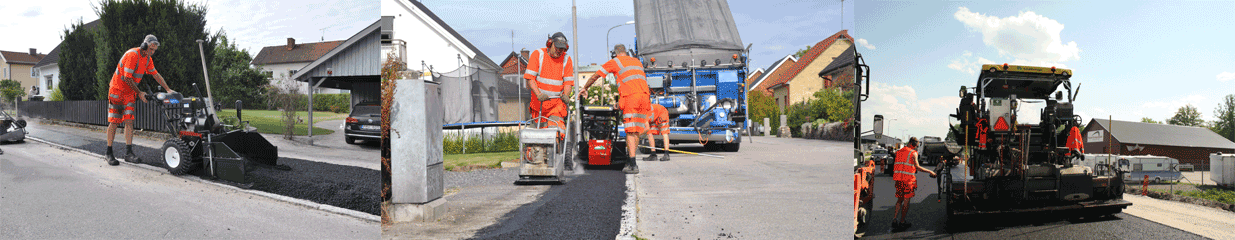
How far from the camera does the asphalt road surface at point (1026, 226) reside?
4875 mm

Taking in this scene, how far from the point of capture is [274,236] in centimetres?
248

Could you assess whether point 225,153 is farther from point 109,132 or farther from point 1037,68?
point 1037,68

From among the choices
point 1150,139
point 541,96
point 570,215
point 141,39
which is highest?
point 141,39

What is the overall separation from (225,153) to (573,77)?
1524 mm

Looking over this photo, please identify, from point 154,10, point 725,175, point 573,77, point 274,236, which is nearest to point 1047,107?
point 725,175

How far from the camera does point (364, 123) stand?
2578 millimetres

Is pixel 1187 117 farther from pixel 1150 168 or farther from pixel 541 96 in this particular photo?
pixel 541 96

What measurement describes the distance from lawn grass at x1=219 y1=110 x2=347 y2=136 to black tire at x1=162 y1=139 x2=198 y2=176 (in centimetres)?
24

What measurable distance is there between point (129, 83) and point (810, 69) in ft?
9.16

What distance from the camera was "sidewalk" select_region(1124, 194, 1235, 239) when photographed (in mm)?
5049

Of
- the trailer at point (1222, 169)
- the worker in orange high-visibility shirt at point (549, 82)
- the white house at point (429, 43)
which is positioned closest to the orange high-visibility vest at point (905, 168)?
the worker in orange high-visibility shirt at point (549, 82)

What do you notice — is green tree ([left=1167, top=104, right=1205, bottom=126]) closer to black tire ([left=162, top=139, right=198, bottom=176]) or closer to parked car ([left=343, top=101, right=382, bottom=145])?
parked car ([left=343, top=101, right=382, bottom=145])

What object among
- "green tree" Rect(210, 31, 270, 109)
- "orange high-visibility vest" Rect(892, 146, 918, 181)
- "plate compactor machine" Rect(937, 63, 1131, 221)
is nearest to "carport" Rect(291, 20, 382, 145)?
"green tree" Rect(210, 31, 270, 109)

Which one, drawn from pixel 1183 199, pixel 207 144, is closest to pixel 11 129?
pixel 207 144
